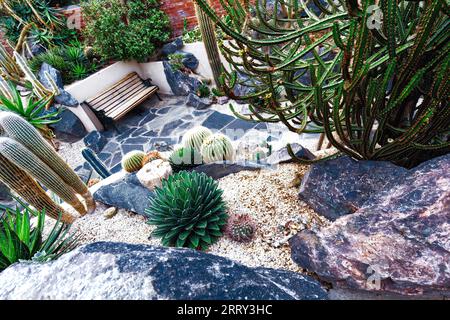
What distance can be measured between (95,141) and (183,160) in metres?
3.67

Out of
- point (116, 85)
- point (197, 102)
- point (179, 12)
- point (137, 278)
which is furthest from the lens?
point (179, 12)

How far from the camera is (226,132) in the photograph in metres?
5.39

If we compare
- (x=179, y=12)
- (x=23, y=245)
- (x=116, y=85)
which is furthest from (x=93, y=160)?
(x=179, y=12)

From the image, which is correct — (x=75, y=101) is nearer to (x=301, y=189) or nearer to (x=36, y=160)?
(x=36, y=160)

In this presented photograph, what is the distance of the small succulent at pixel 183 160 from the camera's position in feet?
10.1

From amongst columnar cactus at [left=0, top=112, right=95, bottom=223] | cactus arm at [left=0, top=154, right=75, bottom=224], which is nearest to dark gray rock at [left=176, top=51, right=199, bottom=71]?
columnar cactus at [left=0, top=112, right=95, bottom=223]

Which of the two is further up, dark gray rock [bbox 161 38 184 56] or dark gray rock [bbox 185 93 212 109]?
Answer: dark gray rock [bbox 161 38 184 56]

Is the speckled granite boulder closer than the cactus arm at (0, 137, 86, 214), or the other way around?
the speckled granite boulder

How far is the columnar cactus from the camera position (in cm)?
226

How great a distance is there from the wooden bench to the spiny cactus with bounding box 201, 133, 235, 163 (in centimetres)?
384

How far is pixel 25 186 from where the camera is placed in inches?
98.2

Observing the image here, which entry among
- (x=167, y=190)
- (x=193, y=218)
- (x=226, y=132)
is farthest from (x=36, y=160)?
(x=226, y=132)

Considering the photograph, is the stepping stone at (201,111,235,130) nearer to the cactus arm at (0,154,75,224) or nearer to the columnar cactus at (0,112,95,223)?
the columnar cactus at (0,112,95,223)

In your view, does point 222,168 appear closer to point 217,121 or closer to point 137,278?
point 137,278
